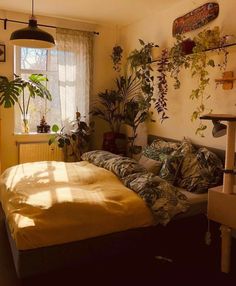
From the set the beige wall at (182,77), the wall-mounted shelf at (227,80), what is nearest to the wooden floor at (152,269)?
the beige wall at (182,77)

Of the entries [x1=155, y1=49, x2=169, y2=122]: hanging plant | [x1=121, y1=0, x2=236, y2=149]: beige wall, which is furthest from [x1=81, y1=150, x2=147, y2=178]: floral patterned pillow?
[x1=155, y1=49, x2=169, y2=122]: hanging plant

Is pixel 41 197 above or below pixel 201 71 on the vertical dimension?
below

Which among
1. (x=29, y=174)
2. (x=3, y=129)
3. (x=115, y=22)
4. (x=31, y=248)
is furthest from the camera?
(x=115, y=22)

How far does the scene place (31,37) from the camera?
2.48 meters

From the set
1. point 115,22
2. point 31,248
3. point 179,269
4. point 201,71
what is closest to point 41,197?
point 31,248

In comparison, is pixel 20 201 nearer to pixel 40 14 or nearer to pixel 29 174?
pixel 29 174

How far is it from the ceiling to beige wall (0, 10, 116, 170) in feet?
0.35

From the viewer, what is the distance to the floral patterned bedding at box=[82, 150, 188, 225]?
2350 millimetres

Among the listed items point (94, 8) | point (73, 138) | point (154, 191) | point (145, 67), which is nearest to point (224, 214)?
point (154, 191)

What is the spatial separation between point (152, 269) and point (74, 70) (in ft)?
10.6

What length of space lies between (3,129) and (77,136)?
1.07m

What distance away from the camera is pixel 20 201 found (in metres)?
2.30

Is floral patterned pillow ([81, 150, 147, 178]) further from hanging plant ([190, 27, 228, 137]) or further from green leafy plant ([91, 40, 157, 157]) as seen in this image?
green leafy plant ([91, 40, 157, 157])

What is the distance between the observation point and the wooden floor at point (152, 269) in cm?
218
